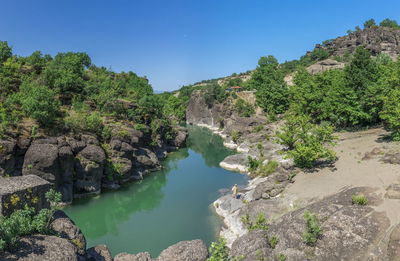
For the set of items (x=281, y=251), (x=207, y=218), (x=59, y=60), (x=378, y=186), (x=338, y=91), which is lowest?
(x=207, y=218)

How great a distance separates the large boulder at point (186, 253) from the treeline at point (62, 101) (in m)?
19.4

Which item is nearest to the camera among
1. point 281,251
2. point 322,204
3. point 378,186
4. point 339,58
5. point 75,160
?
point 281,251

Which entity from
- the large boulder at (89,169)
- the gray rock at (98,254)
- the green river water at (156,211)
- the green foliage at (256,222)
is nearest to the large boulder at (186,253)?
the gray rock at (98,254)

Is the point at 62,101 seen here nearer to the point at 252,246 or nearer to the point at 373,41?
the point at 252,246

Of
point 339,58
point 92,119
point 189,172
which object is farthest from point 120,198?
point 339,58

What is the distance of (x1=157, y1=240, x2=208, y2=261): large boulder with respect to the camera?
13602 mm

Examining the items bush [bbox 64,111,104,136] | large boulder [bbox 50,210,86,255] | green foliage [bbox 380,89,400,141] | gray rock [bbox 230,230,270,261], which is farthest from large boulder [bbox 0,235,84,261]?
green foliage [bbox 380,89,400,141]

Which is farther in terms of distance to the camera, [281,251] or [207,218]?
[207,218]

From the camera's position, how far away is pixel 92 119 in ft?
100

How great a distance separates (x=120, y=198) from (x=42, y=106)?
12.6 metres

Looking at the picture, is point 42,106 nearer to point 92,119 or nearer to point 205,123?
point 92,119

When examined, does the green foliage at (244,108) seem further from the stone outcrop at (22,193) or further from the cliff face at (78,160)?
the stone outcrop at (22,193)

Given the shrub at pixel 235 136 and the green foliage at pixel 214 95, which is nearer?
the shrub at pixel 235 136

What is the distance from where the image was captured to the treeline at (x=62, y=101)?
2750cm
